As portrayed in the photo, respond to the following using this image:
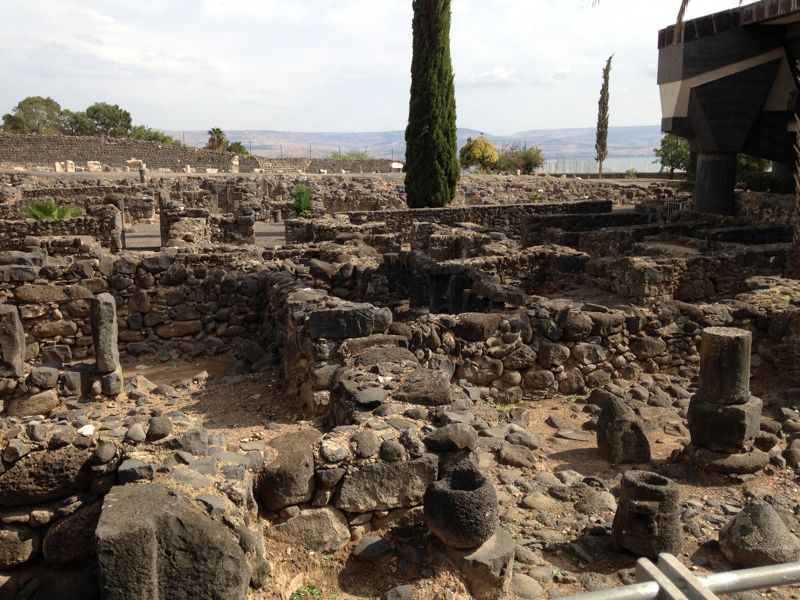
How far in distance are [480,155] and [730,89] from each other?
24.3 m

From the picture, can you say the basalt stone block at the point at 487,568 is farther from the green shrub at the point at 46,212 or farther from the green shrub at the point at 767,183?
the green shrub at the point at 767,183

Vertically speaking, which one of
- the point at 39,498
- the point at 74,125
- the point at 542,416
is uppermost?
the point at 74,125

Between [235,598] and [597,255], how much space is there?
594 inches

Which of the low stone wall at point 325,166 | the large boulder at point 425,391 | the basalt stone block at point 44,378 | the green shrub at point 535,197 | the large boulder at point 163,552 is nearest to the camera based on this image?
the large boulder at point 163,552

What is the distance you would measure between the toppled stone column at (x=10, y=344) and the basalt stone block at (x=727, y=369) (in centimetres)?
777

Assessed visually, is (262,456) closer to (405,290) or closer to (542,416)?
(542,416)

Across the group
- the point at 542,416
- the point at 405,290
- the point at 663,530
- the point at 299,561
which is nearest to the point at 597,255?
the point at 405,290

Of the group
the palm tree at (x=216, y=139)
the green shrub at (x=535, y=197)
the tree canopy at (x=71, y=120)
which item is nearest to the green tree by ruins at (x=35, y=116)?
the tree canopy at (x=71, y=120)

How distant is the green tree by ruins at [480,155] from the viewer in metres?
46.7

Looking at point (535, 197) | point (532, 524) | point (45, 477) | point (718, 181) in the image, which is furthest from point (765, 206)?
point (45, 477)

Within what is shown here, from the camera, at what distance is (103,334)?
27.7 ft

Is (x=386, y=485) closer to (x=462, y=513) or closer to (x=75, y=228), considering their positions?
(x=462, y=513)

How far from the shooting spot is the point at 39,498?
4355 mm

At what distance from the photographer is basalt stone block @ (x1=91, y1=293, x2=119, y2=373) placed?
8.44 metres
